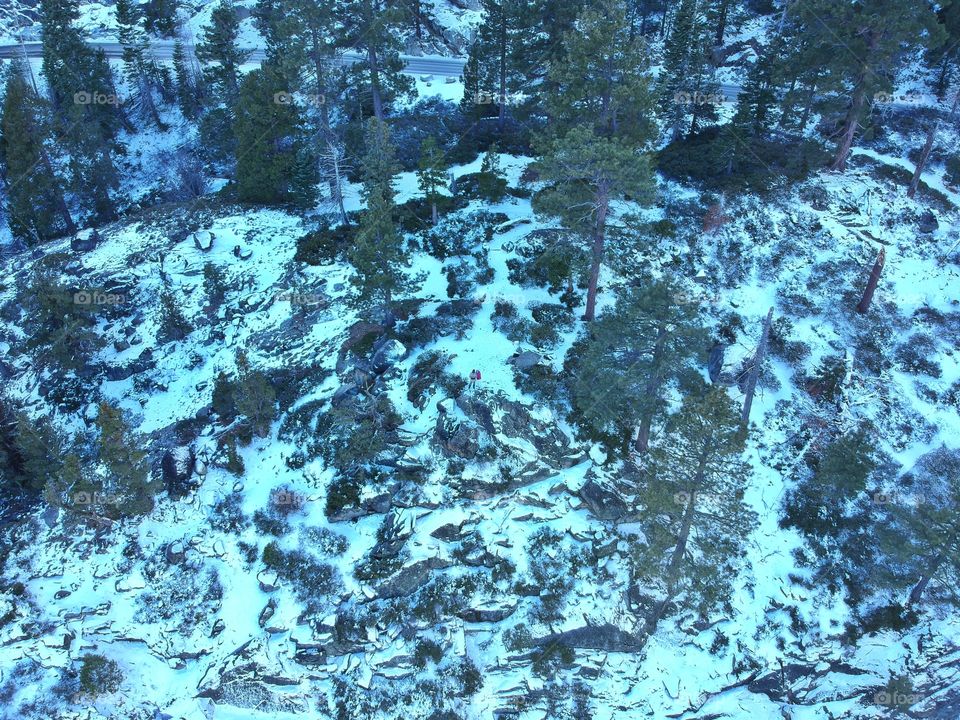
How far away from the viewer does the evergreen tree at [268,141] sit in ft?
118

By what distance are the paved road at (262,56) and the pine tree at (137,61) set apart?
9.25 feet

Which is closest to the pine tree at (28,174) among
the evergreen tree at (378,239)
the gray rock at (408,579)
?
the evergreen tree at (378,239)

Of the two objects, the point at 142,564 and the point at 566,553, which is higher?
the point at 566,553

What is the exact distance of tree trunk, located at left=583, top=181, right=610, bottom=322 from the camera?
2773 cm

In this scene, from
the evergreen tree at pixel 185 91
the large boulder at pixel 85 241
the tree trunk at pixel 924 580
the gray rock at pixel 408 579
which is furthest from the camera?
the evergreen tree at pixel 185 91

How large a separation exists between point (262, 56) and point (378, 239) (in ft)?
123

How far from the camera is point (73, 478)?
26.1m

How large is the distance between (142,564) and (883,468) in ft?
120

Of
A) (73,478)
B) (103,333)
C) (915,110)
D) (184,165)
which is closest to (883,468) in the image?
(915,110)

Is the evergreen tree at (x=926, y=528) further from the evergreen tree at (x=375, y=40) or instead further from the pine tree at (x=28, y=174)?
the pine tree at (x=28, y=174)

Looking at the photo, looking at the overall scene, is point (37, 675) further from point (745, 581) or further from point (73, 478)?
point (745, 581)

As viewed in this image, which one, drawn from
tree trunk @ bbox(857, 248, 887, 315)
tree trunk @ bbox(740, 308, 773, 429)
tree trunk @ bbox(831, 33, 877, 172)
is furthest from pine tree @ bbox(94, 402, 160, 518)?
tree trunk @ bbox(831, 33, 877, 172)

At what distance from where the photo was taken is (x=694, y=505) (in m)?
22.1

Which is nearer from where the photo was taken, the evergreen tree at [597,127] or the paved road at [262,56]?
the evergreen tree at [597,127]
